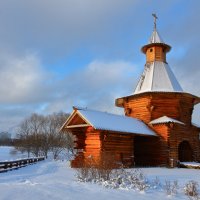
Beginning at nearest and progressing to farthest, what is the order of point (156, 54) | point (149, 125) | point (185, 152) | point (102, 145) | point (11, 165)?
point (102, 145) → point (11, 165) → point (149, 125) → point (185, 152) → point (156, 54)

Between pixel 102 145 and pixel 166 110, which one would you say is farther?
Result: pixel 166 110

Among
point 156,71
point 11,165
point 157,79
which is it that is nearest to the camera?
point 11,165

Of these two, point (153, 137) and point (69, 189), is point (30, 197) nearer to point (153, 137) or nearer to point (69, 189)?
point (69, 189)

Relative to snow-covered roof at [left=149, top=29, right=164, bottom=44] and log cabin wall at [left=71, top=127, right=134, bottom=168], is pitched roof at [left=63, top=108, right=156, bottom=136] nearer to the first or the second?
log cabin wall at [left=71, top=127, right=134, bottom=168]

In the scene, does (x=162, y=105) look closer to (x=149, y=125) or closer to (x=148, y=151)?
(x=149, y=125)

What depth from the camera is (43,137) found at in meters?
55.0

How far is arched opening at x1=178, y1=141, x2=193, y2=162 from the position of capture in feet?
86.6

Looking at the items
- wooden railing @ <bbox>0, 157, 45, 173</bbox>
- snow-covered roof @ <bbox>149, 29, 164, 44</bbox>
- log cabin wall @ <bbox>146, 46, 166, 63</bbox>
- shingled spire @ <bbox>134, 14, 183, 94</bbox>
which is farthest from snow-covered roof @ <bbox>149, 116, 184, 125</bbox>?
wooden railing @ <bbox>0, 157, 45, 173</bbox>

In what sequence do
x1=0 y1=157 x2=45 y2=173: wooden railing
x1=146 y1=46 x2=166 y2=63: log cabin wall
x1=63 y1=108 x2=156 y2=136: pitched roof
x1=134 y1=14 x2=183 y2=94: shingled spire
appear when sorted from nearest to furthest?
x1=0 y1=157 x2=45 y2=173: wooden railing < x1=63 y1=108 x2=156 y2=136: pitched roof < x1=134 y1=14 x2=183 y2=94: shingled spire < x1=146 y1=46 x2=166 y2=63: log cabin wall

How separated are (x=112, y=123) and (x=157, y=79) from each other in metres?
7.10

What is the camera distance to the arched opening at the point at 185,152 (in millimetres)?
26391

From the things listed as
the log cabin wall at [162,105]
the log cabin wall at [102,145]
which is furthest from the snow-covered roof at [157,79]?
the log cabin wall at [102,145]

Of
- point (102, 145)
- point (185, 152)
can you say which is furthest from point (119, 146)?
point (185, 152)

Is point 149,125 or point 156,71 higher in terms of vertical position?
point 156,71
